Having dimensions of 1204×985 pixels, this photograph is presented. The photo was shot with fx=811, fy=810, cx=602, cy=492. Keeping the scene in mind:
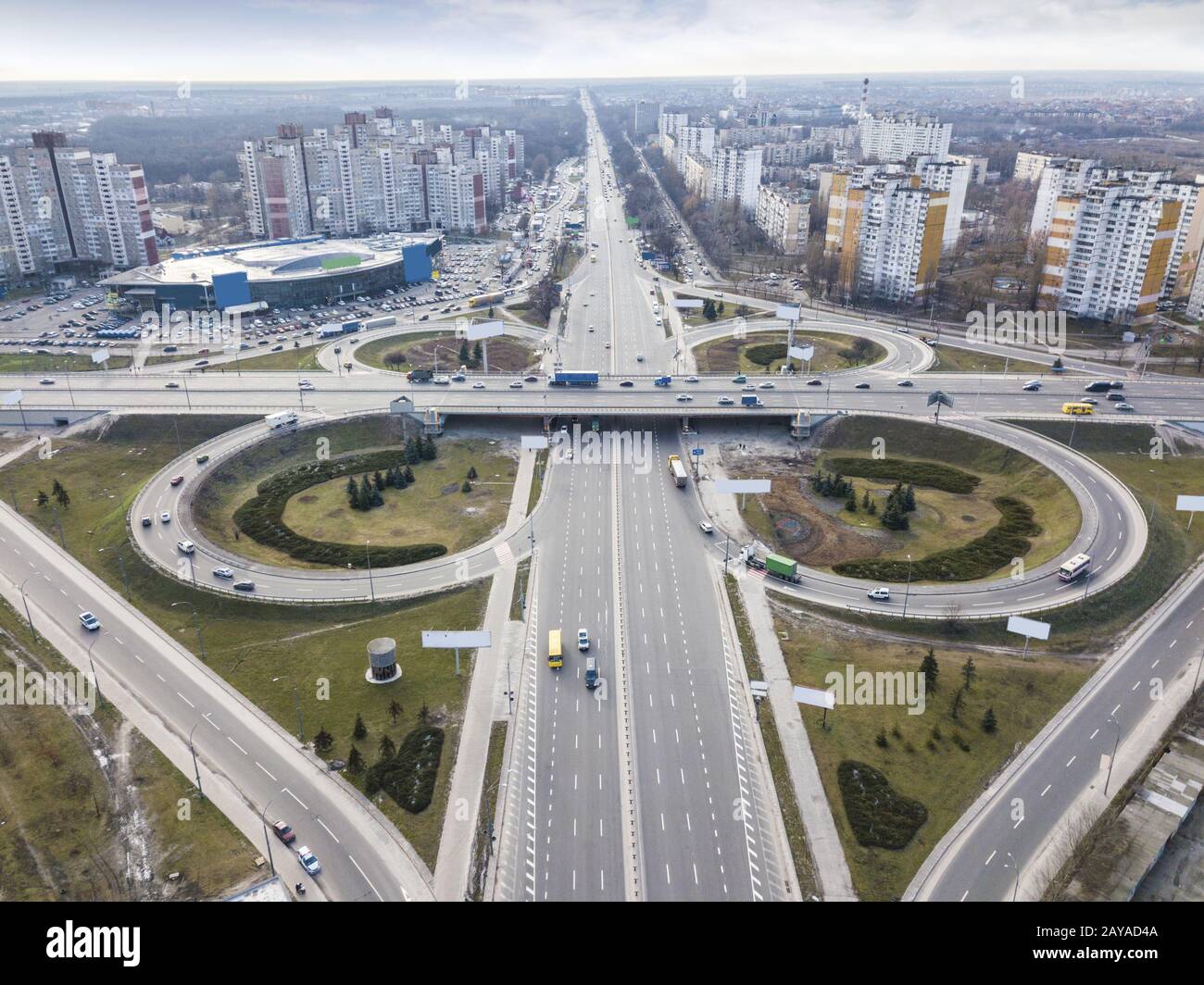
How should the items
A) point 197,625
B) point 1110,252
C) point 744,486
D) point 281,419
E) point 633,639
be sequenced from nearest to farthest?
point 633,639 → point 197,625 → point 744,486 → point 281,419 → point 1110,252

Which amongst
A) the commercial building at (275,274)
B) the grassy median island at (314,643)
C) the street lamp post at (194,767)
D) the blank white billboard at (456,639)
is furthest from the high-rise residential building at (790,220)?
the street lamp post at (194,767)

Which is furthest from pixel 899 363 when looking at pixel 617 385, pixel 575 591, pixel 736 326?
pixel 575 591

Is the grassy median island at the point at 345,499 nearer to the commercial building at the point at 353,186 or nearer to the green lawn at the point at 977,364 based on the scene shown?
the green lawn at the point at 977,364

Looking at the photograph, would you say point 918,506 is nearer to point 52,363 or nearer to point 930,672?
point 930,672

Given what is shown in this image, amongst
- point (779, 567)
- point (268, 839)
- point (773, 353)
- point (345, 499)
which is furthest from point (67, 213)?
point (779, 567)

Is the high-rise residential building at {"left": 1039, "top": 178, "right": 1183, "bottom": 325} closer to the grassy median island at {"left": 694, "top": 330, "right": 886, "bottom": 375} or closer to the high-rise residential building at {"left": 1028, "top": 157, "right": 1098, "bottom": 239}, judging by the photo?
the high-rise residential building at {"left": 1028, "top": 157, "right": 1098, "bottom": 239}

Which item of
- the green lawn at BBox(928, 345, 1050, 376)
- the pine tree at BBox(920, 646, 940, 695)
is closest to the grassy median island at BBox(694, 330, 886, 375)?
the green lawn at BBox(928, 345, 1050, 376)
